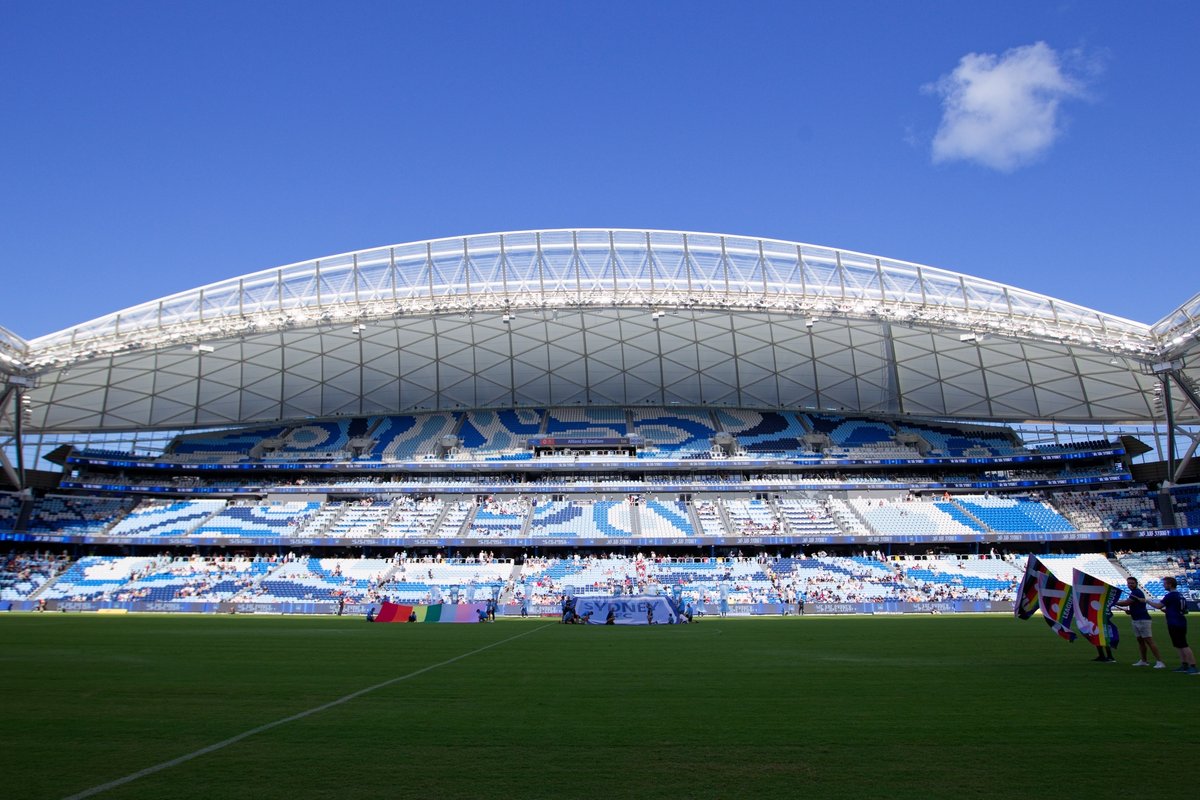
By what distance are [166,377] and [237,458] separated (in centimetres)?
806

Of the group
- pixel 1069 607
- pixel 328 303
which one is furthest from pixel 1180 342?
pixel 328 303

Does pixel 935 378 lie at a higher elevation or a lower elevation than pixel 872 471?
higher

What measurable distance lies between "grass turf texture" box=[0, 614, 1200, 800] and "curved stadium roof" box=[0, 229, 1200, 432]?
33.1m

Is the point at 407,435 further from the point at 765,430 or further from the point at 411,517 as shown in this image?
the point at 765,430

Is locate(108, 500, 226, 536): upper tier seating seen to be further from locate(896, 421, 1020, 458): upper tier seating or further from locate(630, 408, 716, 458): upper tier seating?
locate(896, 421, 1020, 458): upper tier seating

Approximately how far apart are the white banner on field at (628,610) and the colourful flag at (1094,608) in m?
18.1

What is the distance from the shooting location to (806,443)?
62812mm

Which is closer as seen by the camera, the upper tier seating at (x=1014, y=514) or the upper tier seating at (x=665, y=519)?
the upper tier seating at (x=1014, y=514)

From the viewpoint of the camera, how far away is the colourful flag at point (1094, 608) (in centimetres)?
1306

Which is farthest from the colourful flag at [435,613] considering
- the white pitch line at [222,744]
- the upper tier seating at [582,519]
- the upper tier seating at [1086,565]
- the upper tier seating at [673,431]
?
the upper tier seating at [1086,565]

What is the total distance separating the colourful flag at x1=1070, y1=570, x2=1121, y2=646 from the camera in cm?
1306

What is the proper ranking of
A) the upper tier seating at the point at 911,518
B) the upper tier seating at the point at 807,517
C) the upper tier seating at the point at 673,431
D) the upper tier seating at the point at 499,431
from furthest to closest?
the upper tier seating at the point at 499,431 < the upper tier seating at the point at 673,431 < the upper tier seating at the point at 807,517 < the upper tier seating at the point at 911,518

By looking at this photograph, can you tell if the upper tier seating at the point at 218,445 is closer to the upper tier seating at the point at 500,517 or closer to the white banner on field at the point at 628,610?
the upper tier seating at the point at 500,517

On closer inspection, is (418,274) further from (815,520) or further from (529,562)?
(815,520)
